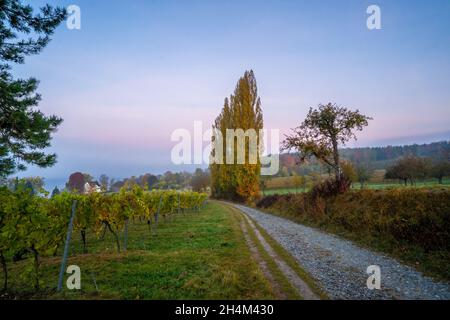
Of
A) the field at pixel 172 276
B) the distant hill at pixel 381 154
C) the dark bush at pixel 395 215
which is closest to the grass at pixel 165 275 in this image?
the field at pixel 172 276

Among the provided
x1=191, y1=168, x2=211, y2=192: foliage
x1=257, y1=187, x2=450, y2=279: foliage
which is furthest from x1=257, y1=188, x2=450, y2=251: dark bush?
x1=191, y1=168, x2=211, y2=192: foliage

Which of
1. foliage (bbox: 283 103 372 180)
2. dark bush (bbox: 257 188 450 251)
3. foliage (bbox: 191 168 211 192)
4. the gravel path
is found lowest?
foliage (bbox: 191 168 211 192)

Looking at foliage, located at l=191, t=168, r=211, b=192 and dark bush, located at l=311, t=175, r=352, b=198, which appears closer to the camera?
dark bush, located at l=311, t=175, r=352, b=198

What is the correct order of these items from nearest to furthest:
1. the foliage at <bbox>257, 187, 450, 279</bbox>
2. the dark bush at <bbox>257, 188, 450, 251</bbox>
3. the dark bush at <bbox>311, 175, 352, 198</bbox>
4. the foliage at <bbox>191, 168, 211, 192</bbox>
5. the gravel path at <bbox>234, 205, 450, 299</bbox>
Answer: the gravel path at <bbox>234, 205, 450, 299</bbox>, the foliage at <bbox>257, 187, 450, 279</bbox>, the dark bush at <bbox>257, 188, 450, 251</bbox>, the dark bush at <bbox>311, 175, 352, 198</bbox>, the foliage at <bbox>191, 168, 211, 192</bbox>

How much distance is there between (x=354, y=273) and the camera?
634 cm

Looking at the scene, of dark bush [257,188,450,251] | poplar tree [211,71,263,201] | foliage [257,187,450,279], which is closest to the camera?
foliage [257,187,450,279]

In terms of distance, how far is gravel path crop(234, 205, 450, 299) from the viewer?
16.7 ft

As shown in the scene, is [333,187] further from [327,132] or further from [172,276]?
[172,276]

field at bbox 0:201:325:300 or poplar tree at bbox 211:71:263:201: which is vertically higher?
poplar tree at bbox 211:71:263:201

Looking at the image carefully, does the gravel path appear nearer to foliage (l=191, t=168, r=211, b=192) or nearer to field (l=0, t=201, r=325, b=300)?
field (l=0, t=201, r=325, b=300)

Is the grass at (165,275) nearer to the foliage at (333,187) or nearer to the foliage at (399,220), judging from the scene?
the foliage at (399,220)

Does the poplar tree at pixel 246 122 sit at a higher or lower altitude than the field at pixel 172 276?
higher

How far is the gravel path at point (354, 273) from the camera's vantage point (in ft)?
16.7

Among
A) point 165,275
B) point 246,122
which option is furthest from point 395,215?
point 246,122
